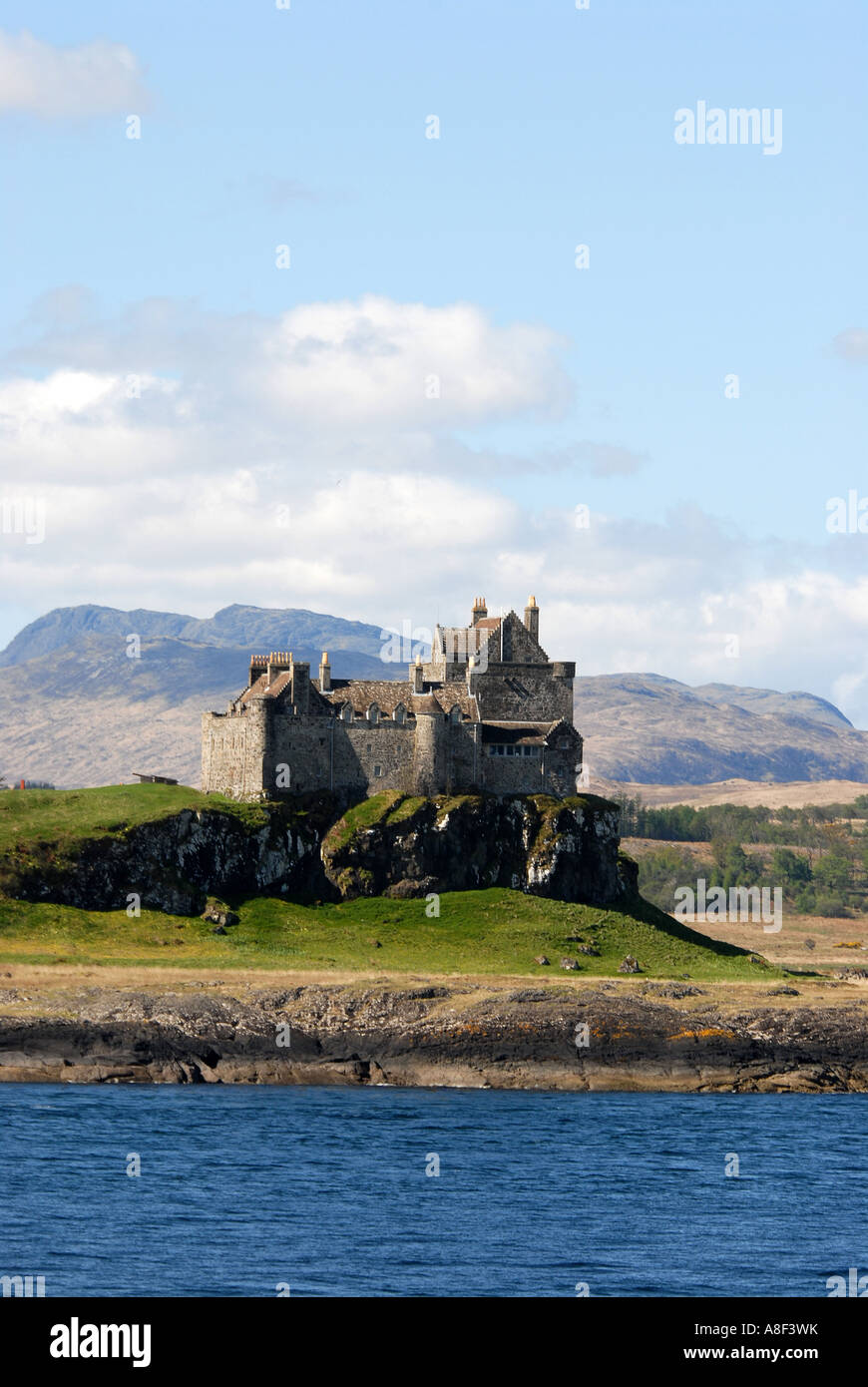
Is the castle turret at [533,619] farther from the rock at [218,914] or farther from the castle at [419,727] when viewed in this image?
the rock at [218,914]

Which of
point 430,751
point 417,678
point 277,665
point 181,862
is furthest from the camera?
point 277,665

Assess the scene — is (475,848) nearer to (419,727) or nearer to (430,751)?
(430,751)

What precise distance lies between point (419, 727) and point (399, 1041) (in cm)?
2822

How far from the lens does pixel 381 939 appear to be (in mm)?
111500

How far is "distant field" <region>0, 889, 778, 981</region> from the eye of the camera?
105188mm

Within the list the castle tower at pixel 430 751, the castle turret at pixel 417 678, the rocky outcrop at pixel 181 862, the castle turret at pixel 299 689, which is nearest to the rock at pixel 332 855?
the rocky outcrop at pixel 181 862

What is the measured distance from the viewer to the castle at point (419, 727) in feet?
389

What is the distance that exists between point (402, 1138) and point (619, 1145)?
33.8 ft

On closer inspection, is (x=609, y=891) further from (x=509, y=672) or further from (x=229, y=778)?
(x=229, y=778)

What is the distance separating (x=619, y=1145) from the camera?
82000 millimetres

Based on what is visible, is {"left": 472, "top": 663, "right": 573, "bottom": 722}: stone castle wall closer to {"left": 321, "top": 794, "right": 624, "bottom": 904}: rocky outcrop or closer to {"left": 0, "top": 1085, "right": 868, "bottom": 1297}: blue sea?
{"left": 321, "top": 794, "right": 624, "bottom": 904}: rocky outcrop

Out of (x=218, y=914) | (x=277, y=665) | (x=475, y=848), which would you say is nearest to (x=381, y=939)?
(x=475, y=848)
